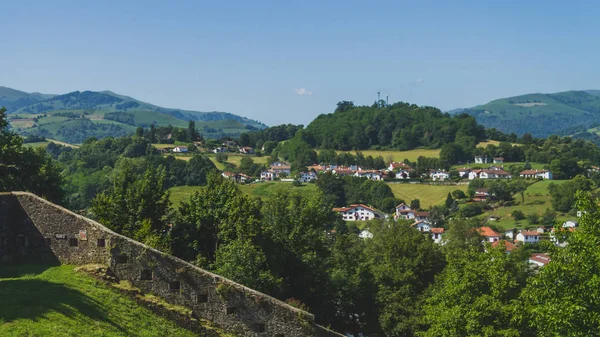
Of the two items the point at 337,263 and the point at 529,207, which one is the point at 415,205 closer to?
the point at 529,207

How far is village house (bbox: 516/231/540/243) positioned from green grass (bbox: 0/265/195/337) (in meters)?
114

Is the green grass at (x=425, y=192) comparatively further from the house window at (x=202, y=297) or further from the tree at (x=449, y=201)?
the house window at (x=202, y=297)

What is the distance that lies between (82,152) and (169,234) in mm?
179317

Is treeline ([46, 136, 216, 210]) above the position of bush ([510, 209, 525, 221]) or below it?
above

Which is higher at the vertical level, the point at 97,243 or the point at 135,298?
the point at 97,243

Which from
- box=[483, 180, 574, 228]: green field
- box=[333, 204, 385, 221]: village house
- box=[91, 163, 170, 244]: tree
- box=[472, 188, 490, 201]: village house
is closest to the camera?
box=[91, 163, 170, 244]: tree

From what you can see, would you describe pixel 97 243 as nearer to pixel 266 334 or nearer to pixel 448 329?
pixel 266 334

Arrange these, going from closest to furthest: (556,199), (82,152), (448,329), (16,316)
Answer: (16,316) < (448,329) < (556,199) < (82,152)

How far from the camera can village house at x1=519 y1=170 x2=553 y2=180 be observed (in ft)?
584

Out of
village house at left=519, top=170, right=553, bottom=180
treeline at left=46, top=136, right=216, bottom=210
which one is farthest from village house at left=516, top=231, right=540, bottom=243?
treeline at left=46, top=136, right=216, bottom=210

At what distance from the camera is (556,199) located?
140375 millimetres

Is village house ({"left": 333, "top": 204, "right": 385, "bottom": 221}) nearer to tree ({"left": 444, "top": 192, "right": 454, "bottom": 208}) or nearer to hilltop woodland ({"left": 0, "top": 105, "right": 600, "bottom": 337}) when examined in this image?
tree ({"left": 444, "top": 192, "right": 454, "bottom": 208})

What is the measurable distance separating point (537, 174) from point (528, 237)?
6504cm

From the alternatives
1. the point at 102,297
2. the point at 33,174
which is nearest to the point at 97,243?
the point at 102,297
